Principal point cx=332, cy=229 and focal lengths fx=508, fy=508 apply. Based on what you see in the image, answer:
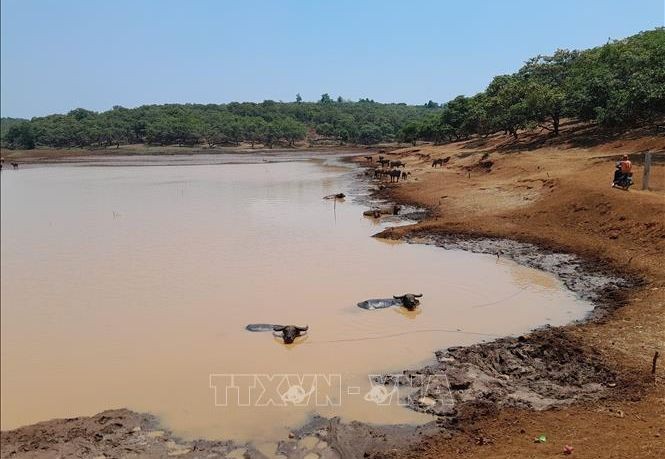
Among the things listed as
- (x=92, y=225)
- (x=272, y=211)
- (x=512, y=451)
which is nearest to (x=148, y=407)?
(x=512, y=451)

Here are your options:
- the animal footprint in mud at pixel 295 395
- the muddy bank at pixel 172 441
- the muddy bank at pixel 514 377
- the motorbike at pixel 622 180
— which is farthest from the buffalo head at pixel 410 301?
the motorbike at pixel 622 180

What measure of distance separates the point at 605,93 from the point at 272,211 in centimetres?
2036

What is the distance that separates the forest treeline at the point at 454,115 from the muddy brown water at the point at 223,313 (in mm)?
15667

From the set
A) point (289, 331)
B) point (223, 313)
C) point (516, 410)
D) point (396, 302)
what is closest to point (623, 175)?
point (396, 302)

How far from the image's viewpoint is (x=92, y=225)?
1892 cm

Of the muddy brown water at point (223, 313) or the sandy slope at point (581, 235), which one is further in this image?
the muddy brown water at point (223, 313)

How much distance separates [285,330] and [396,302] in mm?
2723

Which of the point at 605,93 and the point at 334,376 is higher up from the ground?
the point at 605,93

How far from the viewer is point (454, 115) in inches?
2467

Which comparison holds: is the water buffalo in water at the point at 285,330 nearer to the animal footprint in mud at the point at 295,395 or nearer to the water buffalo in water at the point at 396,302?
the animal footprint in mud at the point at 295,395

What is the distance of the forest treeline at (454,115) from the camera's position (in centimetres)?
2652

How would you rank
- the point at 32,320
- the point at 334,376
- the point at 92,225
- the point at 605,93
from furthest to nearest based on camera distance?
1. the point at 605,93
2. the point at 92,225
3. the point at 32,320
4. the point at 334,376

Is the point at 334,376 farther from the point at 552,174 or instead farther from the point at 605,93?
the point at 605,93

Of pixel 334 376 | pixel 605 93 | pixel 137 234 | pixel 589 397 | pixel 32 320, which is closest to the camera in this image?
pixel 589 397
